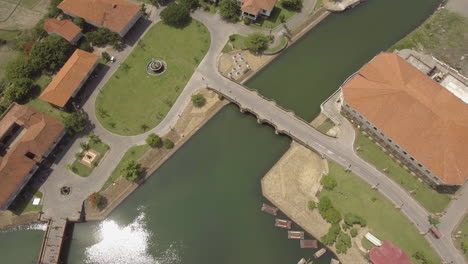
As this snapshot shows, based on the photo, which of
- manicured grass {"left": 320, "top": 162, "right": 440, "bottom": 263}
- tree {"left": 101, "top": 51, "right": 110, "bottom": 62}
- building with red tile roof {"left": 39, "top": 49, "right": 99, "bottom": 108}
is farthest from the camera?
tree {"left": 101, "top": 51, "right": 110, "bottom": 62}

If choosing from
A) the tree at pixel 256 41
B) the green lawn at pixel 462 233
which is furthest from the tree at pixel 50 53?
the green lawn at pixel 462 233

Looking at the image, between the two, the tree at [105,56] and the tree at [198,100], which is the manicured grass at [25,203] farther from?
the tree at [198,100]

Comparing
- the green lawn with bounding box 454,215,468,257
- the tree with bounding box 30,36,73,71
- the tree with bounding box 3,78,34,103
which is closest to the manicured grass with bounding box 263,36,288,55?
the tree with bounding box 30,36,73,71

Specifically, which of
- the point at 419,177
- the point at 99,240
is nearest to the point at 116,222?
the point at 99,240

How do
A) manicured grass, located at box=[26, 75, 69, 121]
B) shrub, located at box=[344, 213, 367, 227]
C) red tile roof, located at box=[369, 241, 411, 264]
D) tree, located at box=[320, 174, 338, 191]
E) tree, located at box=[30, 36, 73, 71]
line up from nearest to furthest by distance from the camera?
red tile roof, located at box=[369, 241, 411, 264] < shrub, located at box=[344, 213, 367, 227] < tree, located at box=[320, 174, 338, 191] < manicured grass, located at box=[26, 75, 69, 121] < tree, located at box=[30, 36, 73, 71]

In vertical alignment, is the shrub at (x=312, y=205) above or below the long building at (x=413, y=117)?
below

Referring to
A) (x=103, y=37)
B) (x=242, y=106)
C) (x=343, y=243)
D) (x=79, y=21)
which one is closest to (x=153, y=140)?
(x=242, y=106)

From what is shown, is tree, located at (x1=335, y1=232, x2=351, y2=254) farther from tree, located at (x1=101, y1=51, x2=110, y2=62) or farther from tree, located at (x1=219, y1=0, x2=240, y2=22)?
tree, located at (x1=101, y1=51, x2=110, y2=62)
